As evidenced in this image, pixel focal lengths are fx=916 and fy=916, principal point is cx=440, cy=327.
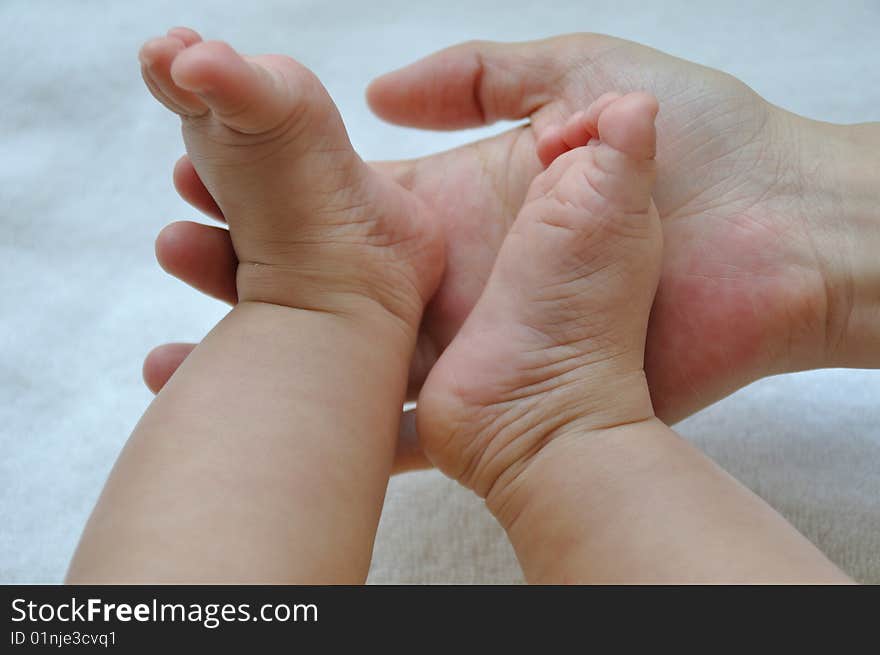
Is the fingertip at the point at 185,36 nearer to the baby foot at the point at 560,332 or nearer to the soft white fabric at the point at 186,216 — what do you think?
the baby foot at the point at 560,332

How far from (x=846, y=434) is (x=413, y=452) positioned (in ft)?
1.68

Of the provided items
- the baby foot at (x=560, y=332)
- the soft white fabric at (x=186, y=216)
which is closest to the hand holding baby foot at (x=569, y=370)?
the baby foot at (x=560, y=332)

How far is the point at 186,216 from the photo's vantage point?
127 centimetres

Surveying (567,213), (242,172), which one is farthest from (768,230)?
(242,172)

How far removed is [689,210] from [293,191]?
0.41 metres

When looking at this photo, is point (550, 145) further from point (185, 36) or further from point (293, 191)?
point (185, 36)

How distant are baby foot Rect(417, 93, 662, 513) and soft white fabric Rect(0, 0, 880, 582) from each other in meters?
0.22

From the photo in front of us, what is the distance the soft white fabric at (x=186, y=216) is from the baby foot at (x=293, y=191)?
0.30 meters

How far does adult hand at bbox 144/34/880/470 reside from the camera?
93cm

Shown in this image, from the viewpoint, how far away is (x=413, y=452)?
0.97 meters

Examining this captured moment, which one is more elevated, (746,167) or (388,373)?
(746,167)

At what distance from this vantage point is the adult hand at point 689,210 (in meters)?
0.93

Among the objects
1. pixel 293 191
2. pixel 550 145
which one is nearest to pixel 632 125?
pixel 550 145

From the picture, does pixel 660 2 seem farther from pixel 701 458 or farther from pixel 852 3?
pixel 701 458
